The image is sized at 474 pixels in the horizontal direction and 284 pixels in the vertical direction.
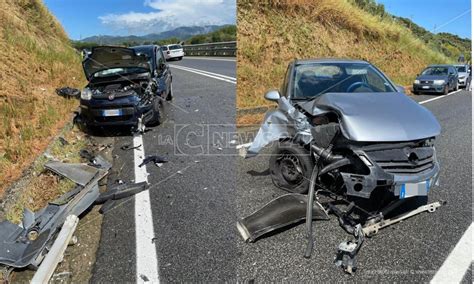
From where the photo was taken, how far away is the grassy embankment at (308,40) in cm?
1122

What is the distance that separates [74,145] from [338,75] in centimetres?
441

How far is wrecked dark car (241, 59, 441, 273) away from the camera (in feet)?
10.0

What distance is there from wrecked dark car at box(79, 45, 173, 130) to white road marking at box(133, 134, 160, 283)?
238 centimetres

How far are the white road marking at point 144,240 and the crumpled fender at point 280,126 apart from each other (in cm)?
127

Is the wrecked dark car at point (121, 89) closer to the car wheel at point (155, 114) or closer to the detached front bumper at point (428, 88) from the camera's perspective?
the car wheel at point (155, 114)

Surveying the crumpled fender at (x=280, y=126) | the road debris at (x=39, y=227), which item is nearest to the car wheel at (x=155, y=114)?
the road debris at (x=39, y=227)

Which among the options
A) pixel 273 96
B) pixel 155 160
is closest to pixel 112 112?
pixel 155 160

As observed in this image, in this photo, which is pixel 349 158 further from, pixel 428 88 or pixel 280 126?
pixel 428 88

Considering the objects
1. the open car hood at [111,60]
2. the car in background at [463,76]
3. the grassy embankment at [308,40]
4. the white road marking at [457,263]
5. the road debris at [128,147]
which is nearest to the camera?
the white road marking at [457,263]

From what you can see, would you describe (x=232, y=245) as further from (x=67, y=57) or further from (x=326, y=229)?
(x=67, y=57)

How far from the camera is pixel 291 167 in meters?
3.97

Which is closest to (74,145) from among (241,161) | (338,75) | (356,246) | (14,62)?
(241,161)

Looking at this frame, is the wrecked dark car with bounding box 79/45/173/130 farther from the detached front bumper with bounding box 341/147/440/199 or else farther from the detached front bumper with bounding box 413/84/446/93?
the detached front bumper with bounding box 413/84/446/93

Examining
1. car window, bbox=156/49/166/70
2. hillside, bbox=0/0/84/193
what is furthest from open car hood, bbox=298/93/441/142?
car window, bbox=156/49/166/70
